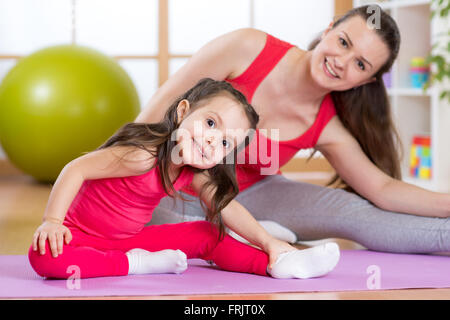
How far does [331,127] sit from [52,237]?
92cm

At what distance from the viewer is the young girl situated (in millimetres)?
1341

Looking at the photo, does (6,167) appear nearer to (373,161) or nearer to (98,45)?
(98,45)

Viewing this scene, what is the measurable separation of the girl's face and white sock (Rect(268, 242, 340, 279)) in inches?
10.1

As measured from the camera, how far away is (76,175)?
4.36ft

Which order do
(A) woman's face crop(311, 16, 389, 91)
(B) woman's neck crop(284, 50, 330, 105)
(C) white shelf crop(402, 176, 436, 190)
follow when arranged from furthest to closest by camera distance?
(C) white shelf crop(402, 176, 436, 190), (B) woman's neck crop(284, 50, 330, 105), (A) woman's face crop(311, 16, 389, 91)

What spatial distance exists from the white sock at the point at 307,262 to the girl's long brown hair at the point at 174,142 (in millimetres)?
155

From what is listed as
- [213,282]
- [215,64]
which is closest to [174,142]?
[213,282]

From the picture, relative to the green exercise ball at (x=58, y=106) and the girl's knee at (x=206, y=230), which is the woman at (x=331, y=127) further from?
the green exercise ball at (x=58, y=106)

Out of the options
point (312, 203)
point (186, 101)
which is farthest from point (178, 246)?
point (312, 203)

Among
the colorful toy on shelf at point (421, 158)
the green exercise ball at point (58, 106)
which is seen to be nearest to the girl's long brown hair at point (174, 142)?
the green exercise ball at point (58, 106)

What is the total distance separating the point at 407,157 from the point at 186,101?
2.56 meters

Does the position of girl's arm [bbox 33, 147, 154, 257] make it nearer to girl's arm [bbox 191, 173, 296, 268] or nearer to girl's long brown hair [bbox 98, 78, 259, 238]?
girl's long brown hair [bbox 98, 78, 259, 238]

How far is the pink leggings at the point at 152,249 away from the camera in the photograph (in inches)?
51.8

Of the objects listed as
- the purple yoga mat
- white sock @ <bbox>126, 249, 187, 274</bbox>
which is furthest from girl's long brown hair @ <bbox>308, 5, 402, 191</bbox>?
white sock @ <bbox>126, 249, 187, 274</bbox>
